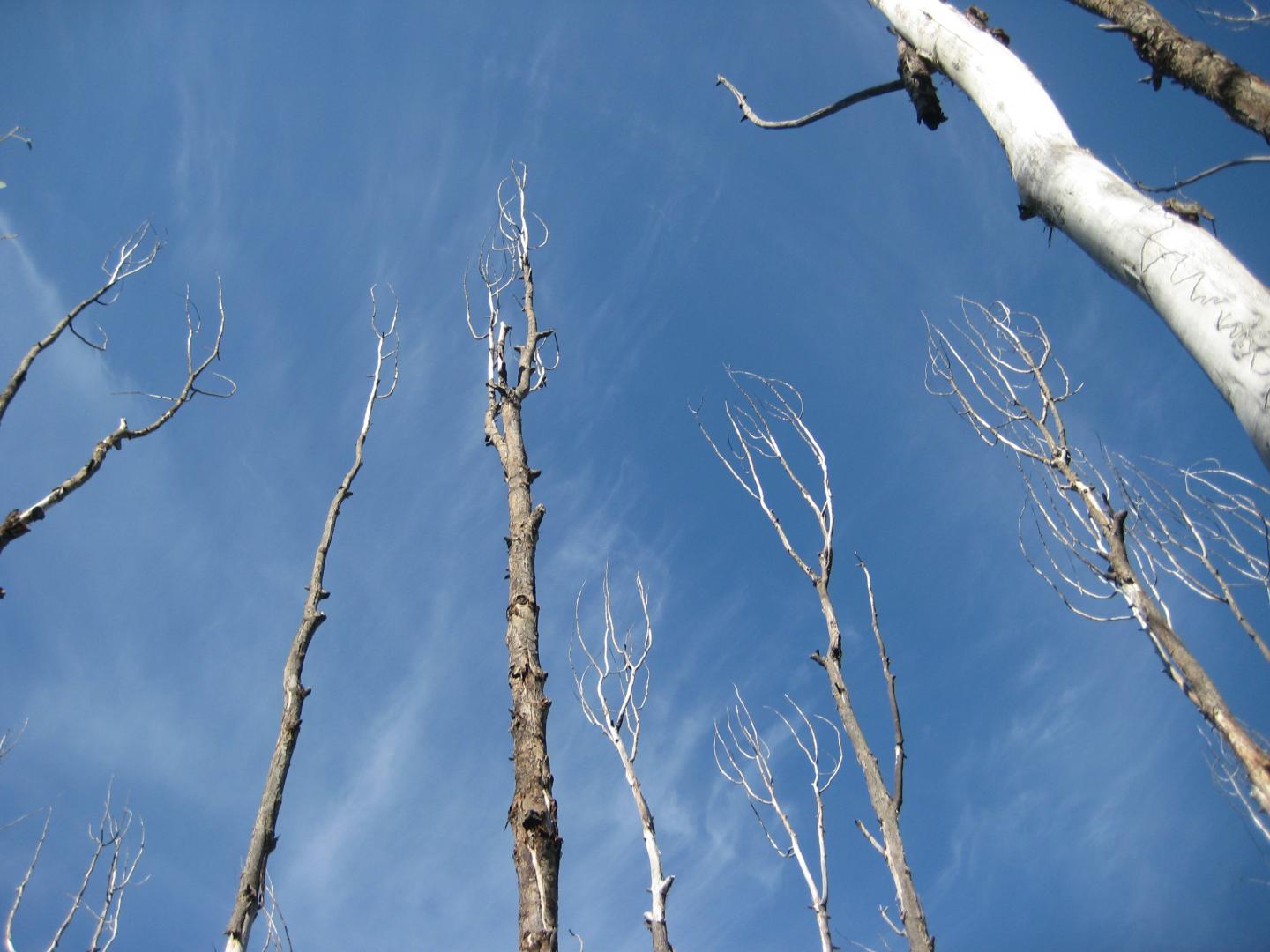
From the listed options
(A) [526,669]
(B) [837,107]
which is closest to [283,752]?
(A) [526,669]

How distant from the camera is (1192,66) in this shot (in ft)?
8.82

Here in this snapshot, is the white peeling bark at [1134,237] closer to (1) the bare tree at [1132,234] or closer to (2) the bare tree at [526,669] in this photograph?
(1) the bare tree at [1132,234]

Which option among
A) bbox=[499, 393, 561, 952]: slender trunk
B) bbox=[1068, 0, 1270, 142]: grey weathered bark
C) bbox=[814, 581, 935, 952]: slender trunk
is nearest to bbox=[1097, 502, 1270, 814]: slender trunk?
bbox=[814, 581, 935, 952]: slender trunk

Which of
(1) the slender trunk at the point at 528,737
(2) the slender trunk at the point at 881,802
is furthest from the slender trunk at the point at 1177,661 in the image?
(1) the slender trunk at the point at 528,737

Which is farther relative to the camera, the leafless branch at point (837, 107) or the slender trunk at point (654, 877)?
the slender trunk at point (654, 877)

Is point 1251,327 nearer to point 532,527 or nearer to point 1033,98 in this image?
point 1033,98

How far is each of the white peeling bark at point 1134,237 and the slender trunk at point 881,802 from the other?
3198mm

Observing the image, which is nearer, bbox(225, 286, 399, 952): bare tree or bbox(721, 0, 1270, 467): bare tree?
bbox(721, 0, 1270, 467): bare tree

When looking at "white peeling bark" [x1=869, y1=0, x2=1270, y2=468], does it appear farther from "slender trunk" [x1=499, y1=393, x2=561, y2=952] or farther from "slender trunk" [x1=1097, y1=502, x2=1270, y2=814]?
"slender trunk" [x1=1097, y1=502, x2=1270, y2=814]

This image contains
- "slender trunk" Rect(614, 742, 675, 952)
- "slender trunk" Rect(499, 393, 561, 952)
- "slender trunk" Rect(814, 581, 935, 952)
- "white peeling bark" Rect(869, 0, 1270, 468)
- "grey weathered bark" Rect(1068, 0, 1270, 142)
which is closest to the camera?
"white peeling bark" Rect(869, 0, 1270, 468)

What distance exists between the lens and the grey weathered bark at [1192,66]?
2.51 metres

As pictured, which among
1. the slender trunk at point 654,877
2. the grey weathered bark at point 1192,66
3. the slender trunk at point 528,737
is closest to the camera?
the grey weathered bark at point 1192,66

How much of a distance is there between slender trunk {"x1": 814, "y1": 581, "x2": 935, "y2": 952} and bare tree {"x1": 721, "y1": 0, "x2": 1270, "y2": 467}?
3182mm

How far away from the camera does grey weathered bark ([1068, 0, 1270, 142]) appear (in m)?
2.51
